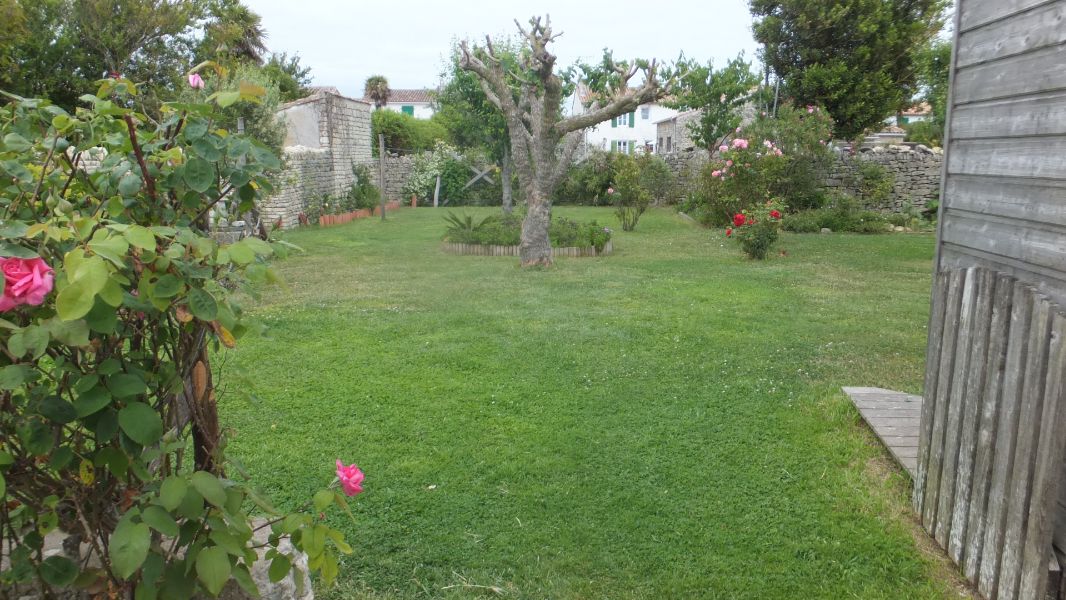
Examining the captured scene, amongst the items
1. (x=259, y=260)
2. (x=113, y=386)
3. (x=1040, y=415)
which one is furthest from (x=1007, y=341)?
(x=113, y=386)

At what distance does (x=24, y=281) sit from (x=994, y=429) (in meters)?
3.01

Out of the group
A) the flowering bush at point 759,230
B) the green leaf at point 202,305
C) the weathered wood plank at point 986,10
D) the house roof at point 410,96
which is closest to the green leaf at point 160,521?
the green leaf at point 202,305

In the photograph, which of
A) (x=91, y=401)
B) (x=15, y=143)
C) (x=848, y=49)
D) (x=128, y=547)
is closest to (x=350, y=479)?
(x=128, y=547)

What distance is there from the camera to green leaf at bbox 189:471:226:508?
154cm

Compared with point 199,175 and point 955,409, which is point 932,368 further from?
point 199,175

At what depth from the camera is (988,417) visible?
2.75m

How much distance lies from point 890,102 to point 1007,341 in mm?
18291

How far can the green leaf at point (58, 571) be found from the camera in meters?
1.61

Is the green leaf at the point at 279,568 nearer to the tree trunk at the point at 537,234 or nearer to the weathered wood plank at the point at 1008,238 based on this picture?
the weathered wood plank at the point at 1008,238

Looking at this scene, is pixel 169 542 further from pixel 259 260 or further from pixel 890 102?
pixel 890 102

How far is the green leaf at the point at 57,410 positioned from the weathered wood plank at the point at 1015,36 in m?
3.02

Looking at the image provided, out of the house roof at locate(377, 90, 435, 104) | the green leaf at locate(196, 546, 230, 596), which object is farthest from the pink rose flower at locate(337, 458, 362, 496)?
the house roof at locate(377, 90, 435, 104)

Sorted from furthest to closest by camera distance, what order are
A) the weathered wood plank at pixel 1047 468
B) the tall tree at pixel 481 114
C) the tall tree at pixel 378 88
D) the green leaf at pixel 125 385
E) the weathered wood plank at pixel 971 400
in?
the tall tree at pixel 378 88
the tall tree at pixel 481 114
the weathered wood plank at pixel 971 400
the weathered wood plank at pixel 1047 468
the green leaf at pixel 125 385

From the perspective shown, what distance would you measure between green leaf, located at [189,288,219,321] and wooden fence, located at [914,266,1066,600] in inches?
96.7
